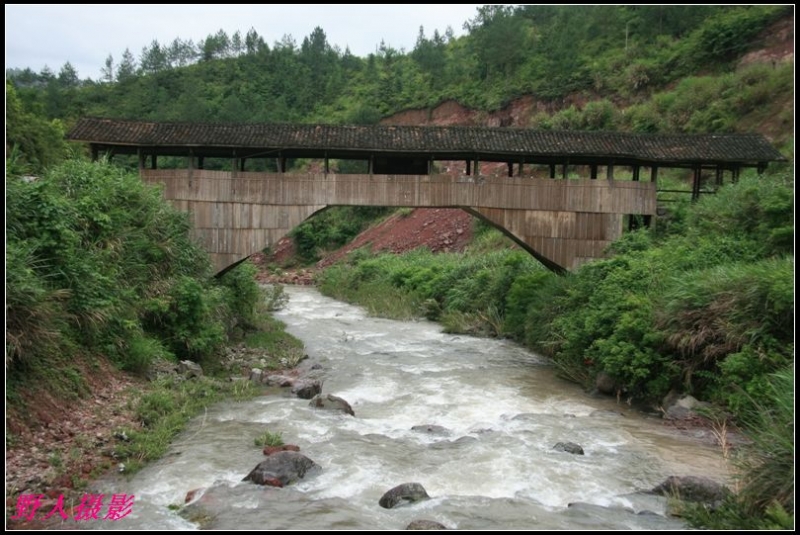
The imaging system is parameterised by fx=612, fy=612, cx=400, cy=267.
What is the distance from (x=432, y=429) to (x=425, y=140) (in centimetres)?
804

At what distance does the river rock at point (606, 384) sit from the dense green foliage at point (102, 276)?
7251 millimetres

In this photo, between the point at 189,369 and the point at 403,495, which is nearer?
the point at 403,495

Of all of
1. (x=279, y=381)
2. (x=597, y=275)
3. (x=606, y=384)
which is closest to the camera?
(x=606, y=384)

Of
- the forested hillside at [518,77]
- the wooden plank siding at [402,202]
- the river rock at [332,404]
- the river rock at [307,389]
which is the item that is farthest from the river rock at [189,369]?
the forested hillside at [518,77]

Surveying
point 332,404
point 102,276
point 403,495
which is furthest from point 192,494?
point 102,276

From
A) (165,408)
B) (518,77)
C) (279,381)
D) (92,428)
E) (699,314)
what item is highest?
(518,77)

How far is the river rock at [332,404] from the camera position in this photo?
9312mm

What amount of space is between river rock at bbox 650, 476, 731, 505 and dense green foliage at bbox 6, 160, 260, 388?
22.8 ft

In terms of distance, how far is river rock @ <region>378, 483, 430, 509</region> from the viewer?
5.95 meters

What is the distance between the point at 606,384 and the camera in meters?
10.8

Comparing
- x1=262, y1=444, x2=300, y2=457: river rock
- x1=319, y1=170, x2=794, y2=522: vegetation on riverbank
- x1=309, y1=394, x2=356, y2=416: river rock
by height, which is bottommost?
x1=309, y1=394, x2=356, y2=416: river rock

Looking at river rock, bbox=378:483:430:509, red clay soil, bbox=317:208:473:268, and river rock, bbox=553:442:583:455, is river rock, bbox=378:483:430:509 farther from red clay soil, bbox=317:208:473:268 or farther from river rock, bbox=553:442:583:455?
red clay soil, bbox=317:208:473:268

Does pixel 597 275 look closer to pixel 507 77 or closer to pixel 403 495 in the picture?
pixel 403 495

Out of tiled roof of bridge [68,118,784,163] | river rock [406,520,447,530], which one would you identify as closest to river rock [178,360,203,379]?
tiled roof of bridge [68,118,784,163]
